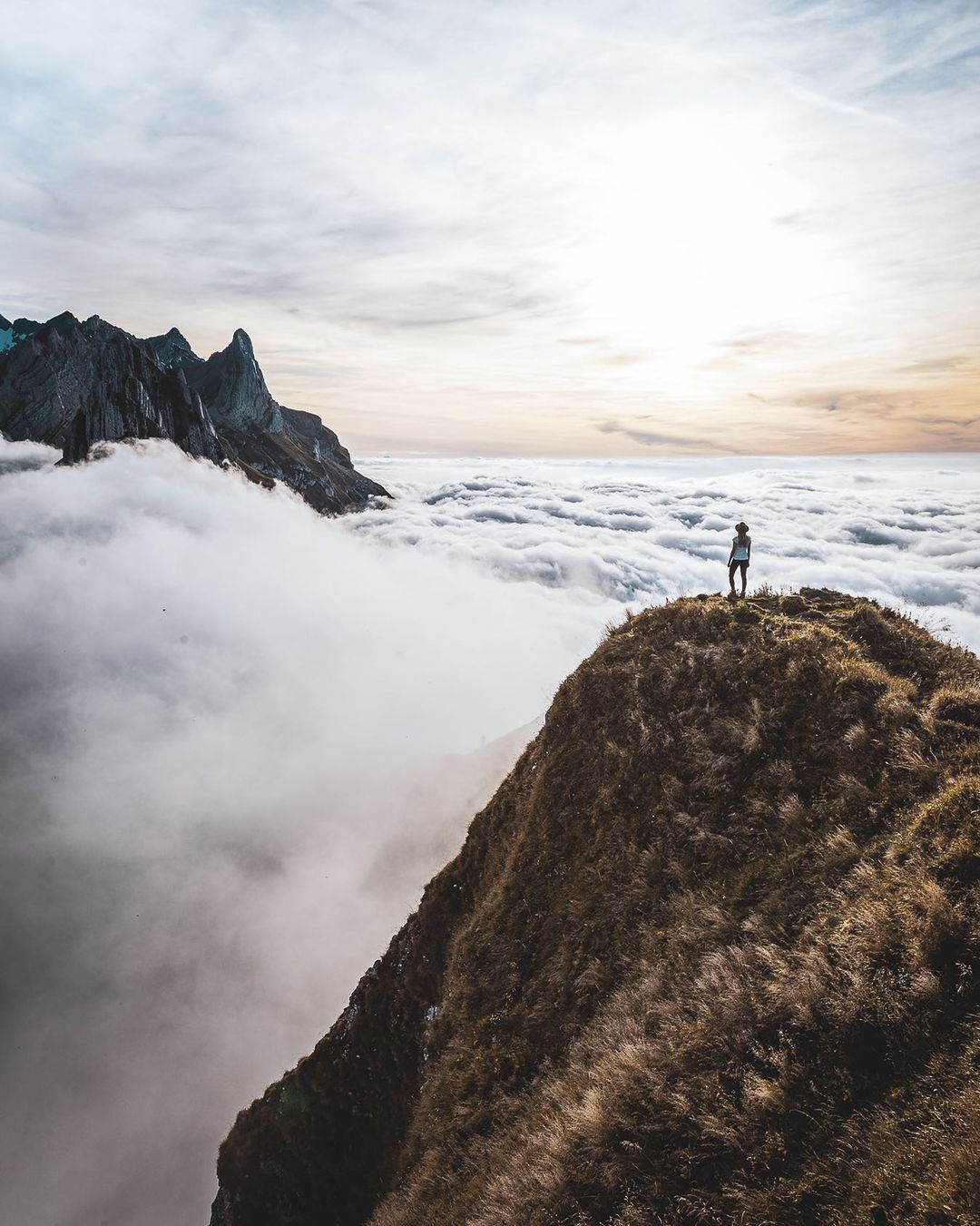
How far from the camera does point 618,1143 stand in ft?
25.2

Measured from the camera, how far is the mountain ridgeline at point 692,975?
22.0 ft

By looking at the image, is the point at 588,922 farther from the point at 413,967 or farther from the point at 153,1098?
the point at 153,1098

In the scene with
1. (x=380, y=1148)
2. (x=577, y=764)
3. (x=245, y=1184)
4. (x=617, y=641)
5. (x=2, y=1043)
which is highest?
(x=617, y=641)

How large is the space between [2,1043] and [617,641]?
300770 mm

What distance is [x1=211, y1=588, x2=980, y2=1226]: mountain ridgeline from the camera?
22.0ft

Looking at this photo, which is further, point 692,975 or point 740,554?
point 740,554

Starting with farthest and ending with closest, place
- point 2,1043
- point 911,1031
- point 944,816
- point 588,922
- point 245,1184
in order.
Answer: point 2,1043
point 245,1184
point 588,922
point 944,816
point 911,1031

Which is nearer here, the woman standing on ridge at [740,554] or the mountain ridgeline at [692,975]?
the mountain ridgeline at [692,975]

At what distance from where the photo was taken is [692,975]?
396 inches

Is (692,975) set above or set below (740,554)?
below

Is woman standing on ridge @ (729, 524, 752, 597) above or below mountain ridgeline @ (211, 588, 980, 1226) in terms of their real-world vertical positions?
above

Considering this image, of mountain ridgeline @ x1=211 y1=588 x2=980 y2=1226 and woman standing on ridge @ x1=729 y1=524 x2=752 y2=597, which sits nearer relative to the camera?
mountain ridgeline @ x1=211 y1=588 x2=980 y2=1226

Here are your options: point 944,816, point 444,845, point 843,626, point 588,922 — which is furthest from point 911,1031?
point 444,845

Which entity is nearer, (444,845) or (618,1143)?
(618,1143)
